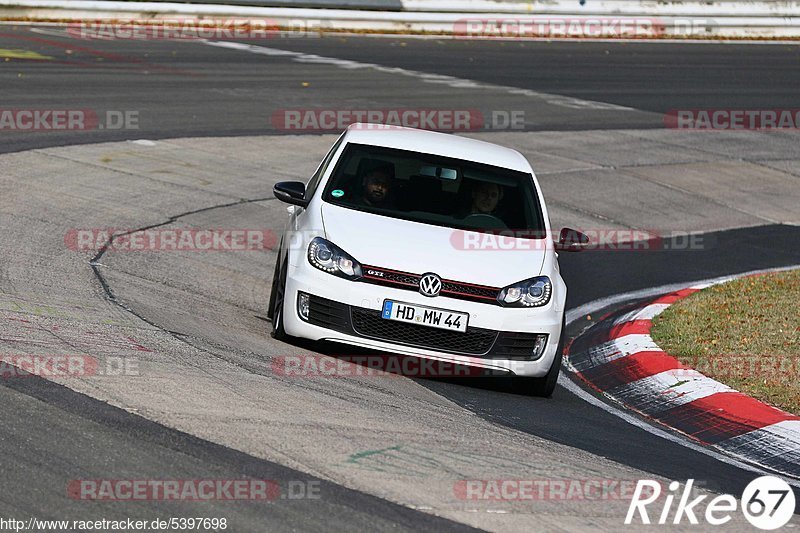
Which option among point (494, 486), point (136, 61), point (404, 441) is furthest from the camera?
point (136, 61)

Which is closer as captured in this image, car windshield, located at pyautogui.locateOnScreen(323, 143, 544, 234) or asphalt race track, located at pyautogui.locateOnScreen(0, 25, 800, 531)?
asphalt race track, located at pyautogui.locateOnScreen(0, 25, 800, 531)

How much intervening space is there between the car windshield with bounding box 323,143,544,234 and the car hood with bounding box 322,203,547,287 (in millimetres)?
164

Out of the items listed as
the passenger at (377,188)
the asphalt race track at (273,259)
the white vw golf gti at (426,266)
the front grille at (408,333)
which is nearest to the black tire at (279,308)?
the white vw golf gti at (426,266)

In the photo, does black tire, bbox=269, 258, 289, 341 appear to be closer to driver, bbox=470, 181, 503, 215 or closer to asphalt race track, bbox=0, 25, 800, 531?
asphalt race track, bbox=0, 25, 800, 531

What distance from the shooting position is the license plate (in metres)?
7.89

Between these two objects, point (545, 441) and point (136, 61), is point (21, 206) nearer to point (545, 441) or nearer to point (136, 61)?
point (545, 441)

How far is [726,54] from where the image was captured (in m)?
31.2

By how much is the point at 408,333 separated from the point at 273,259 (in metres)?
4.05

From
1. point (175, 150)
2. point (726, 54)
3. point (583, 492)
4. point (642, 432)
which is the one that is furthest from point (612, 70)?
point (583, 492)

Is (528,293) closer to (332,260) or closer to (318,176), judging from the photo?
(332,260)

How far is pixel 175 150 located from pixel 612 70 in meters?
13.8

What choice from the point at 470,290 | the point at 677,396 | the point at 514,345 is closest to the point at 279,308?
the point at 470,290

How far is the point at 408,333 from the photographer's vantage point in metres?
7.93

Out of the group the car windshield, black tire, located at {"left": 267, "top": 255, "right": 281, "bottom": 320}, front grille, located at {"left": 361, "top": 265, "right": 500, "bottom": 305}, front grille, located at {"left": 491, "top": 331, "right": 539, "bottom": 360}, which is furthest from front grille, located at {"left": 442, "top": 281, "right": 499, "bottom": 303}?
black tire, located at {"left": 267, "top": 255, "right": 281, "bottom": 320}
